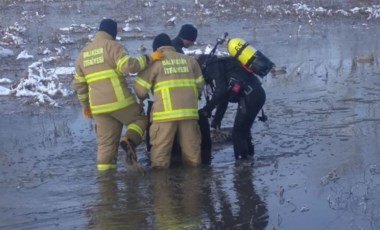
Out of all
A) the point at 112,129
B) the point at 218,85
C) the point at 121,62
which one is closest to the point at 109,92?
the point at 121,62

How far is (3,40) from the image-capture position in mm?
21203

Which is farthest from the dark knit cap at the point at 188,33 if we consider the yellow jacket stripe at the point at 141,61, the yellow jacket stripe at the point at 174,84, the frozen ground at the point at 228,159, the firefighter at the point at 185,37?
the frozen ground at the point at 228,159

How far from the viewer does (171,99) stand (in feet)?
31.6

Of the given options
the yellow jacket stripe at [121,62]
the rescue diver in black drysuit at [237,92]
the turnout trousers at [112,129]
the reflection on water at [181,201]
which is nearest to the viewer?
the reflection on water at [181,201]

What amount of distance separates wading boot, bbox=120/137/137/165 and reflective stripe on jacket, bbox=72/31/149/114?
0.40m

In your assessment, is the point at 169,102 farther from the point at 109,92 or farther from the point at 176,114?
the point at 109,92

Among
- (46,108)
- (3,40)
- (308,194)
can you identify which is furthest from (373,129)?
(3,40)

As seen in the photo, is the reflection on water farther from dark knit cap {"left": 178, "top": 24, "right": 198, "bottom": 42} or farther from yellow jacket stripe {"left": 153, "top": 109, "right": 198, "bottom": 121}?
dark knit cap {"left": 178, "top": 24, "right": 198, "bottom": 42}

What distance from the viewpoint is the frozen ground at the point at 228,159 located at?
26.6 feet

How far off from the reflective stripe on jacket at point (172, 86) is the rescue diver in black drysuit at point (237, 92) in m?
0.38

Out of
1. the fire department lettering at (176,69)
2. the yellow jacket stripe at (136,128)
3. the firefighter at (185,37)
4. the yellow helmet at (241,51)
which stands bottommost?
the yellow jacket stripe at (136,128)

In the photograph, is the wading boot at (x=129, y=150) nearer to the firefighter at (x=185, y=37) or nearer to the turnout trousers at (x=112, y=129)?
the turnout trousers at (x=112, y=129)

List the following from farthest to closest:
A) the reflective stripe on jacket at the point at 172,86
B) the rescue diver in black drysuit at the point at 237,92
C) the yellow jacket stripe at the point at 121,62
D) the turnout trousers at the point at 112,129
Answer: the rescue diver in black drysuit at the point at 237,92, the turnout trousers at the point at 112,129, the reflective stripe on jacket at the point at 172,86, the yellow jacket stripe at the point at 121,62

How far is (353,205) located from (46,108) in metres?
6.92
